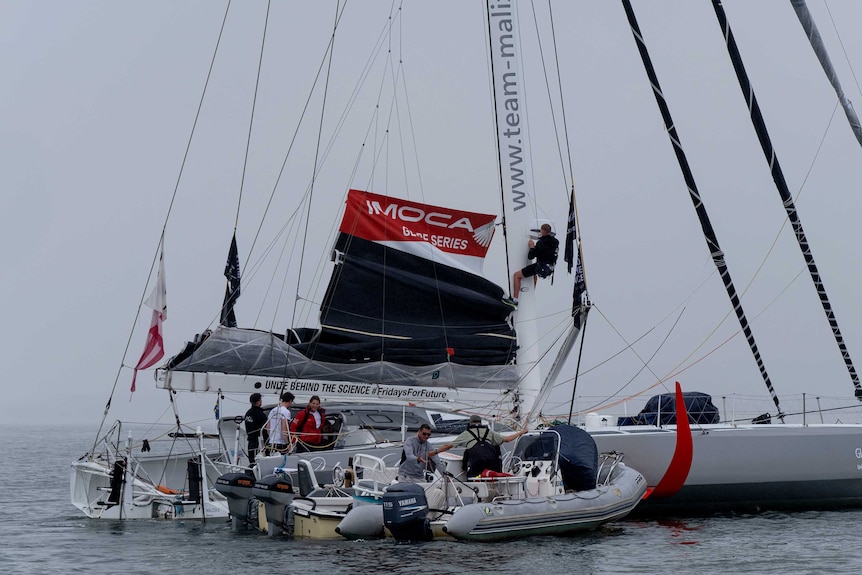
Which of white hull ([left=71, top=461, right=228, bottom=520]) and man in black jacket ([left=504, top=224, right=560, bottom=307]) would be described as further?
white hull ([left=71, top=461, right=228, bottom=520])

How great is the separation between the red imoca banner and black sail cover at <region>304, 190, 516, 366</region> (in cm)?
2

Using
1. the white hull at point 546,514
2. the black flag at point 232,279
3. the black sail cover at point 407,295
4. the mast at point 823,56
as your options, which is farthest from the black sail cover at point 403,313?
the mast at point 823,56

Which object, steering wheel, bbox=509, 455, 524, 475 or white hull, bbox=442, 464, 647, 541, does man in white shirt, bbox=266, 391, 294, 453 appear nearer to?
steering wheel, bbox=509, 455, 524, 475

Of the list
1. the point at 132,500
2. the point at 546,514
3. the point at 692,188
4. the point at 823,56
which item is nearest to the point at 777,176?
the point at 692,188

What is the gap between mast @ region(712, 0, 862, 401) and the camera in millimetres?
18125

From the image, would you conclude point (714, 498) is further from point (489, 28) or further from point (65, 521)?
point (65, 521)

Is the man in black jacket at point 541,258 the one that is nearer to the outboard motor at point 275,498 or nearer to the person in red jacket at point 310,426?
the person in red jacket at point 310,426

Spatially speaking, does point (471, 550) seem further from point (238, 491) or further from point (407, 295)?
point (407, 295)

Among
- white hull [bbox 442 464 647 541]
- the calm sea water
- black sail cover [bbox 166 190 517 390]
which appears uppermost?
black sail cover [bbox 166 190 517 390]

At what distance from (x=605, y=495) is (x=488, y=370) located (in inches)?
136

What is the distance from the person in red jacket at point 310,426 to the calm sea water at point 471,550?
5.69 ft

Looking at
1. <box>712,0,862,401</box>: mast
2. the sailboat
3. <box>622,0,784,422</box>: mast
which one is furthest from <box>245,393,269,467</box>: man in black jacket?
<box>712,0,862,401</box>: mast

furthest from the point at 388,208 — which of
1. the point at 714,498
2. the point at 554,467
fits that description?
the point at 714,498

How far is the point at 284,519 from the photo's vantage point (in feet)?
49.9
